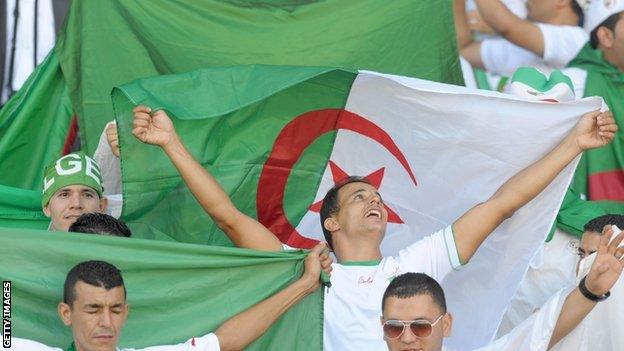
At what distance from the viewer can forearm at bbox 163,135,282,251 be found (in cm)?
661

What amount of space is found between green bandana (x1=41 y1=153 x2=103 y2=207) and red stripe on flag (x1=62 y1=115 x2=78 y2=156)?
753 millimetres

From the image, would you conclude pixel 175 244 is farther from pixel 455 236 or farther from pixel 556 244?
pixel 556 244

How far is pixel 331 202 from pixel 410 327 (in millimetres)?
1240

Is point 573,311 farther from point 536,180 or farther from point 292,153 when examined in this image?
point 292,153

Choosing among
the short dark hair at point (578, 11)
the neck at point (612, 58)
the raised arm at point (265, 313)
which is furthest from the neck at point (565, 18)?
the raised arm at point (265, 313)

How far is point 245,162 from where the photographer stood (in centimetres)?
721

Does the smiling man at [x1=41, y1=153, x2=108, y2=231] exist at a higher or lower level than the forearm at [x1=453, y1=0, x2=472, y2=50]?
lower

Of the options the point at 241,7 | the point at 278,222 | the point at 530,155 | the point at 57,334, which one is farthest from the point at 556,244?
the point at 57,334

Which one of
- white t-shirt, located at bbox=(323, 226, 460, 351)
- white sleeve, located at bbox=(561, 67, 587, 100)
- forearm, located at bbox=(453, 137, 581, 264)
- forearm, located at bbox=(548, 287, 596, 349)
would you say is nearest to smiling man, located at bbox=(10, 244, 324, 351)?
white t-shirt, located at bbox=(323, 226, 460, 351)

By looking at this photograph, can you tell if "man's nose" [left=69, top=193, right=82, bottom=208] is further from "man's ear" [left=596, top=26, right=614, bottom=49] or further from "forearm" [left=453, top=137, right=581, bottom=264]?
"man's ear" [left=596, top=26, right=614, bottom=49]

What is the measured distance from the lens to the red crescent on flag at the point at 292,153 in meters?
7.28

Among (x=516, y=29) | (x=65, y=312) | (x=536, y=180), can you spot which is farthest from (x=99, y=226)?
(x=516, y=29)

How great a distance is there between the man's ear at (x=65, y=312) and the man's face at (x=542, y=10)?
155 inches

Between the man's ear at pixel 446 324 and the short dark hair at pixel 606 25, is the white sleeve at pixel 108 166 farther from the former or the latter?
the short dark hair at pixel 606 25
